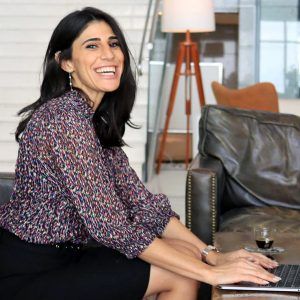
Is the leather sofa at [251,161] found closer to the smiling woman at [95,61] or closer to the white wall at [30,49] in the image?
the smiling woman at [95,61]

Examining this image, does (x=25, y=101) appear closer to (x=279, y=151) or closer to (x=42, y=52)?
(x=42, y=52)

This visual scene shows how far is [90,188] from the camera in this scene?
2.10 meters

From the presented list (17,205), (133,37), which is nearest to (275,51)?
(133,37)

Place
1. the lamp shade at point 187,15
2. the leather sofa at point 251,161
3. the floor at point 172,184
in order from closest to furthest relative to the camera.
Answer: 1. the leather sofa at point 251,161
2. the floor at point 172,184
3. the lamp shade at point 187,15

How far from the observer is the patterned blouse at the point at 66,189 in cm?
210

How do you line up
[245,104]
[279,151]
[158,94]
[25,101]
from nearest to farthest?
1. [279,151]
2. [245,104]
3. [25,101]
4. [158,94]

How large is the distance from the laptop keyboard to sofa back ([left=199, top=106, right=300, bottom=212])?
1.66 metres

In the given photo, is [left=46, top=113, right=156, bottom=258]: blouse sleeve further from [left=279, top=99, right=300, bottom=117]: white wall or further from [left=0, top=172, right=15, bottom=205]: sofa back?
[left=279, top=99, right=300, bottom=117]: white wall

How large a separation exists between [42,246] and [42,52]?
18.3ft

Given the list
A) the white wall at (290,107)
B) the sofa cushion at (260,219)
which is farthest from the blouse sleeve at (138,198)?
the white wall at (290,107)

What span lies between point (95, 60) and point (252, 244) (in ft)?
2.39

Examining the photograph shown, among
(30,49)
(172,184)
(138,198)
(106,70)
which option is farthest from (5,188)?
(30,49)

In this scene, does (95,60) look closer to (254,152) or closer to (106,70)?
(106,70)

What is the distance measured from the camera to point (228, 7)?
9.19 m
